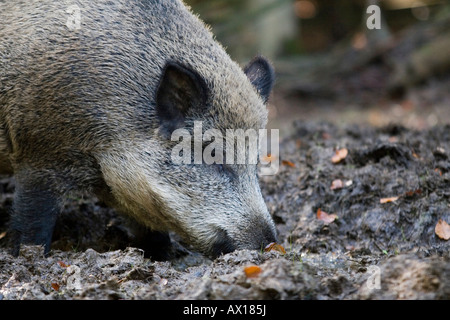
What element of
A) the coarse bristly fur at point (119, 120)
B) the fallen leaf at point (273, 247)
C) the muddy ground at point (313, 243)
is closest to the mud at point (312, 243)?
the muddy ground at point (313, 243)

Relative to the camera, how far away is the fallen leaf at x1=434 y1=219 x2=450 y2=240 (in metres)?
4.88

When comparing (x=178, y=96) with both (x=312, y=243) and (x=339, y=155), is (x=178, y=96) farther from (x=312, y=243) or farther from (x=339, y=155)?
(x=339, y=155)

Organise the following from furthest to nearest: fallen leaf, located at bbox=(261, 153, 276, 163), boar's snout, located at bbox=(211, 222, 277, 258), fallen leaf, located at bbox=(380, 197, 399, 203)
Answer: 1. fallen leaf, located at bbox=(261, 153, 276, 163)
2. fallen leaf, located at bbox=(380, 197, 399, 203)
3. boar's snout, located at bbox=(211, 222, 277, 258)

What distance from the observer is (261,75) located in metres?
5.53

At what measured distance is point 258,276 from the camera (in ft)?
10.4

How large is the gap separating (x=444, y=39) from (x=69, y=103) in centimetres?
984

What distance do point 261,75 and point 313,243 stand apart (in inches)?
63.2

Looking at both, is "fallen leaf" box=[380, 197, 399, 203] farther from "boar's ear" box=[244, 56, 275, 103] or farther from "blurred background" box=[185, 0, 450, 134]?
"blurred background" box=[185, 0, 450, 134]

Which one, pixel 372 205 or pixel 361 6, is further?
pixel 361 6

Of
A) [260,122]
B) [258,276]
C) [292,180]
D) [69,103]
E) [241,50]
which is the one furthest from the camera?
[241,50]

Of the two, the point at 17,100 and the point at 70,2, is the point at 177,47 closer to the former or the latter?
the point at 70,2

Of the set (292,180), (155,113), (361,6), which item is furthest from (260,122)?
(361,6)

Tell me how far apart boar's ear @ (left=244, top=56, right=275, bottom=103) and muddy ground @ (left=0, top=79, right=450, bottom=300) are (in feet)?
3.67

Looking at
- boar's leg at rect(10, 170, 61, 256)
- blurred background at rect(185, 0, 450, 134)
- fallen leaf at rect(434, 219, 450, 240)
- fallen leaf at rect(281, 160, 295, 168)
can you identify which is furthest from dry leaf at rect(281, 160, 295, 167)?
blurred background at rect(185, 0, 450, 134)
